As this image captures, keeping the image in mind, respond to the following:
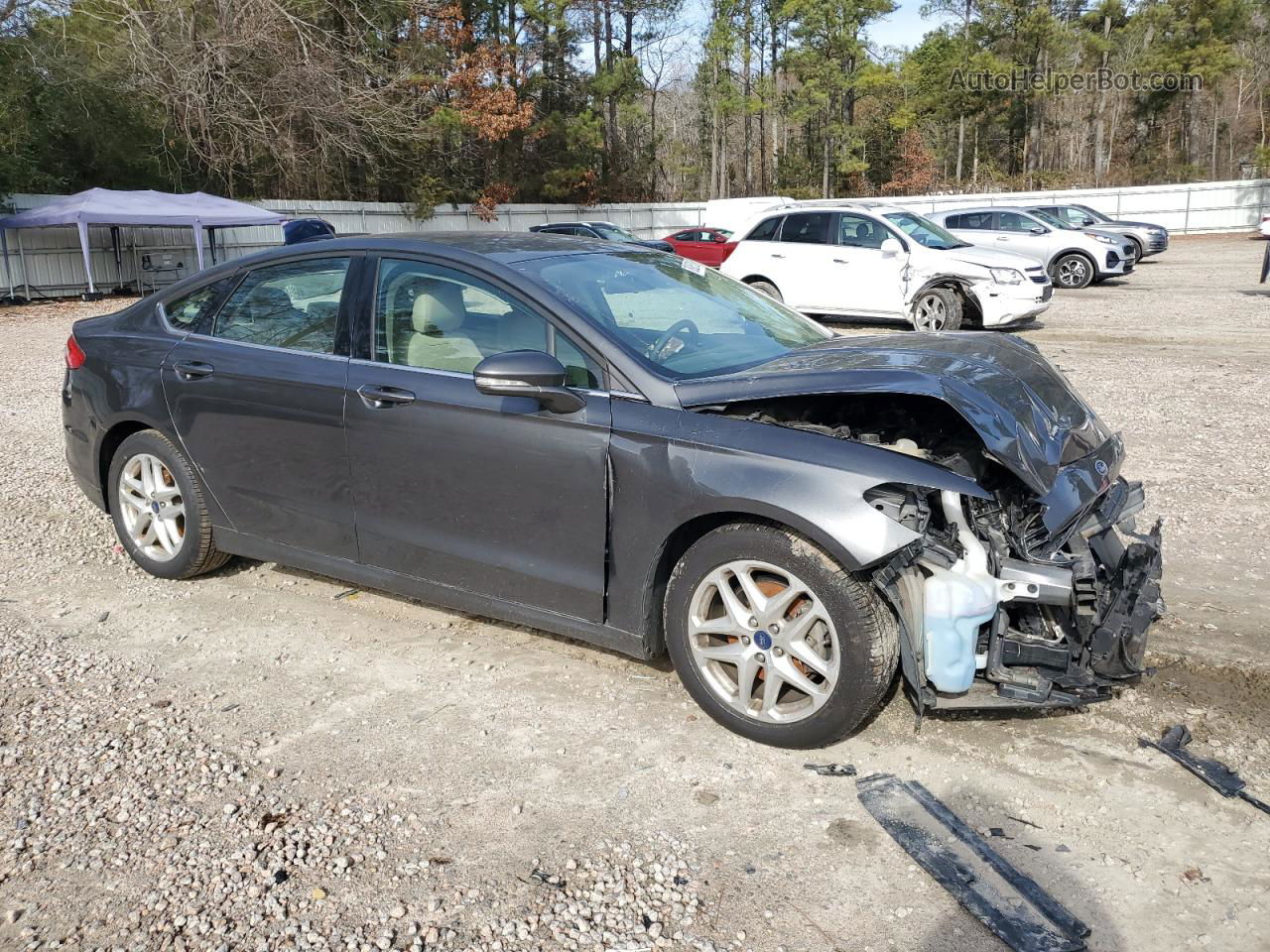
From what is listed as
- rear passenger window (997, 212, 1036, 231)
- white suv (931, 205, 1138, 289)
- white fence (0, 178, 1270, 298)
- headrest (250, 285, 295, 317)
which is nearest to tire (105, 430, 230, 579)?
headrest (250, 285, 295, 317)

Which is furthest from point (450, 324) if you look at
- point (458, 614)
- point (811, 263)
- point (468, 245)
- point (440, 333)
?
point (811, 263)

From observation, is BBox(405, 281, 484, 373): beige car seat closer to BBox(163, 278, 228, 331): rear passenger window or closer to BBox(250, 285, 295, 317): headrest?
BBox(250, 285, 295, 317): headrest

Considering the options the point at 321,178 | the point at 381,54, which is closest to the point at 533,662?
the point at 321,178

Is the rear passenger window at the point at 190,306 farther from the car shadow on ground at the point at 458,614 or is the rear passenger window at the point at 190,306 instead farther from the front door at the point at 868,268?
the front door at the point at 868,268

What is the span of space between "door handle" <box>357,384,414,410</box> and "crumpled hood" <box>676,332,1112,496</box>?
3.80ft

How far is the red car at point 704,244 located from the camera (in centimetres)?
2730

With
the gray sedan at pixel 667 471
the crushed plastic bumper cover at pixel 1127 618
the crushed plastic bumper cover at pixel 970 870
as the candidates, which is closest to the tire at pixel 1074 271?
the gray sedan at pixel 667 471

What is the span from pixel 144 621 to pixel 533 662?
1.88m

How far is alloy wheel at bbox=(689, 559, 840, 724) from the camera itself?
3342 millimetres

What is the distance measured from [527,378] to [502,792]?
54.8 inches

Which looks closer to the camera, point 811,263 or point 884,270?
point 884,270

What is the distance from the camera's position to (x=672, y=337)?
4.03m

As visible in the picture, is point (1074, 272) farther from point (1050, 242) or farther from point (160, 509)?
point (160, 509)

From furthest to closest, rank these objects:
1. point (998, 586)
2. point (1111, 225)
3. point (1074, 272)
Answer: point (1111, 225), point (1074, 272), point (998, 586)
